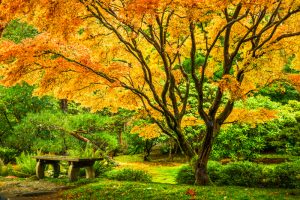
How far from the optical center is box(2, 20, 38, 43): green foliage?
14836 millimetres

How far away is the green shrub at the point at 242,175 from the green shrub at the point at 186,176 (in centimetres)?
77

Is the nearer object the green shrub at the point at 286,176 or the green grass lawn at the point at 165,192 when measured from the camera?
the green grass lawn at the point at 165,192

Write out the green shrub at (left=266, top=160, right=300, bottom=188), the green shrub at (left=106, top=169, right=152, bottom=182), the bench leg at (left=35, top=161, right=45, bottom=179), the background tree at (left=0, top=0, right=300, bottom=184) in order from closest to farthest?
the background tree at (left=0, top=0, right=300, bottom=184)
the green shrub at (left=266, top=160, right=300, bottom=188)
the green shrub at (left=106, top=169, right=152, bottom=182)
the bench leg at (left=35, top=161, right=45, bottom=179)

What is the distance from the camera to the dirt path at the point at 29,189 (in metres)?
8.23

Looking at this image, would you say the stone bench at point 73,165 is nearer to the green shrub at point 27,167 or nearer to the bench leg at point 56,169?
the bench leg at point 56,169

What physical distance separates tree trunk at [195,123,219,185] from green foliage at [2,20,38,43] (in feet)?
31.7

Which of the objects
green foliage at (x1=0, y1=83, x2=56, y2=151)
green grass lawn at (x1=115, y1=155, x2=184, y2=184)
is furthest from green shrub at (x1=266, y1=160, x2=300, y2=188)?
green foliage at (x1=0, y1=83, x2=56, y2=151)

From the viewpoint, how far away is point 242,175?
885 centimetres

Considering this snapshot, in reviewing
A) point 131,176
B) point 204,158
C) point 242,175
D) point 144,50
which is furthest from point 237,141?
point 144,50

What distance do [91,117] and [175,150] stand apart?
33.3ft

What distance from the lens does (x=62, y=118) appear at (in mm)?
12477

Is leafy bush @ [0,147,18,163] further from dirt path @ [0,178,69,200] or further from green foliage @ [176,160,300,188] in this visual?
green foliage @ [176,160,300,188]

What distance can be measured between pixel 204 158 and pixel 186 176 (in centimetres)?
116

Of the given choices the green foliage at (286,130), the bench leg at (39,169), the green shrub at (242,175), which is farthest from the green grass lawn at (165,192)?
the green foliage at (286,130)
